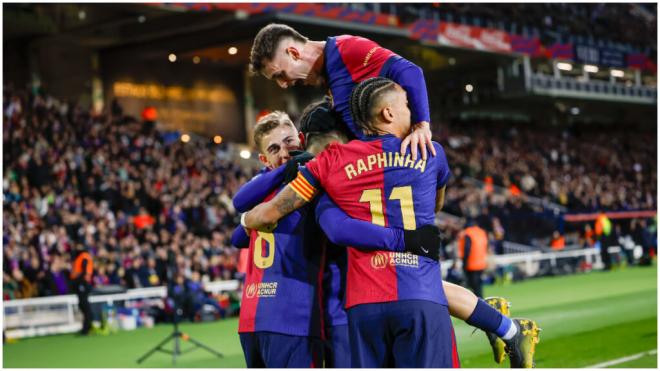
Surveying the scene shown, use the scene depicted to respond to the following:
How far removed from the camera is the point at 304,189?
4.09 metres

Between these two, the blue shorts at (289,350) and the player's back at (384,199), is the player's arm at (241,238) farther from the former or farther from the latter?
the player's back at (384,199)

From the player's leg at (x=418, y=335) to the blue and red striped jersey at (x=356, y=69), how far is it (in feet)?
3.14

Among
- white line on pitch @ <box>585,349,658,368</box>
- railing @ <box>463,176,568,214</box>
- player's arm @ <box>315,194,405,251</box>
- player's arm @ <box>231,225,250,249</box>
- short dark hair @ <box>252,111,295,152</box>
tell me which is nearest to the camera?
player's arm @ <box>315,194,405,251</box>

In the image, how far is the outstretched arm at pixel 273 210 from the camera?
4133 mm

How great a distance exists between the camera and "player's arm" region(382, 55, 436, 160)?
4.05 metres

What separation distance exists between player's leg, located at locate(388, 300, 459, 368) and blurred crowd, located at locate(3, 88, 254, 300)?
11883 mm

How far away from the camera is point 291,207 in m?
4.15

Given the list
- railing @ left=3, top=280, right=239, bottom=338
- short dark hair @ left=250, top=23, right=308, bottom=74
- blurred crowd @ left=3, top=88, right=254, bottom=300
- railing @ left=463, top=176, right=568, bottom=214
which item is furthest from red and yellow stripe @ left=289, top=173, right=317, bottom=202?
railing @ left=463, top=176, right=568, bottom=214

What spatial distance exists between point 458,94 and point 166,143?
16.6 m

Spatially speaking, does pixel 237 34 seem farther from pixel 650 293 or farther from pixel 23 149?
pixel 650 293

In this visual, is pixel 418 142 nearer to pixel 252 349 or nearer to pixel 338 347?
pixel 338 347

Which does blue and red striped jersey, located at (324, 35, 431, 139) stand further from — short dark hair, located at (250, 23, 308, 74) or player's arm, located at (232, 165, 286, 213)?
player's arm, located at (232, 165, 286, 213)

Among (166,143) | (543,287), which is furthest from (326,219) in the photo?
(166,143)

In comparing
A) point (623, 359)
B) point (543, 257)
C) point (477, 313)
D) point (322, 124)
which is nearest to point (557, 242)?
point (543, 257)
